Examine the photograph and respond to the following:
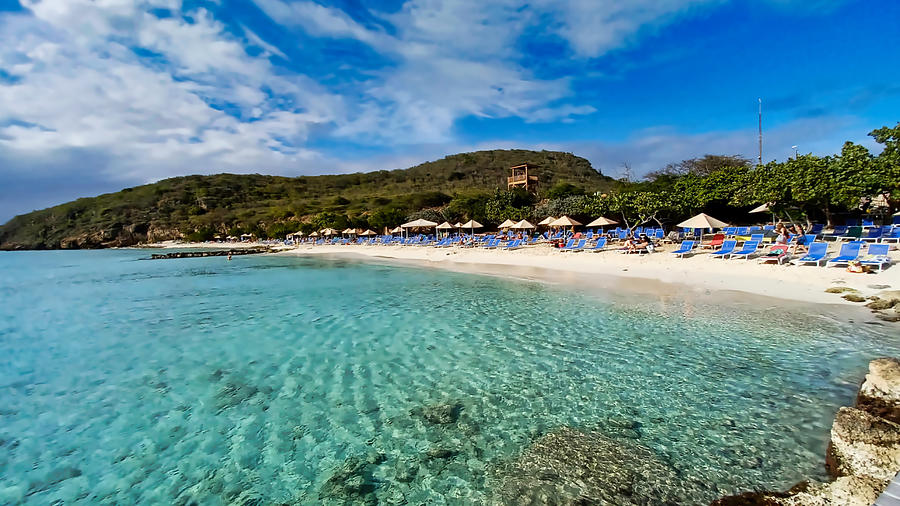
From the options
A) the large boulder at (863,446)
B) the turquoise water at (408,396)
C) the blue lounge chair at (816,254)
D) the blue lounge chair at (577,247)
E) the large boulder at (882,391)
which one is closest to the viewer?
the large boulder at (863,446)

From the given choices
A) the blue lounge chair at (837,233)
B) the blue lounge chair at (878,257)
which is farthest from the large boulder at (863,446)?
the blue lounge chair at (837,233)

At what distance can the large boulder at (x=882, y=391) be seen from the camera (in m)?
3.23

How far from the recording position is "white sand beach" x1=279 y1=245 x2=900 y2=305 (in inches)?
318

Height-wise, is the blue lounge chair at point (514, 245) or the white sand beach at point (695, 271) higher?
the blue lounge chair at point (514, 245)

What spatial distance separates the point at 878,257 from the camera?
29.3 ft

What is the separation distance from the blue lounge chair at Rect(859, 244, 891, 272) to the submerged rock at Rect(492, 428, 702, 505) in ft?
32.1

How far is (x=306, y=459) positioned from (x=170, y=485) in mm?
961

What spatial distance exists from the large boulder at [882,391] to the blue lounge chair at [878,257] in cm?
712

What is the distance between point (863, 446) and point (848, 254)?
921 centimetres

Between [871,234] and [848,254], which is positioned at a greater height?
[871,234]

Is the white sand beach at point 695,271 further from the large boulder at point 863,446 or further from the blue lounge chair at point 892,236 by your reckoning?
the large boulder at point 863,446

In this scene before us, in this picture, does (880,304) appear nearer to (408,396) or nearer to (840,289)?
(840,289)

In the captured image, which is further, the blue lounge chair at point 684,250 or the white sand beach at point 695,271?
the blue lounge chair at point 684,250

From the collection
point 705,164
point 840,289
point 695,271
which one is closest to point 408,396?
point 840,289
